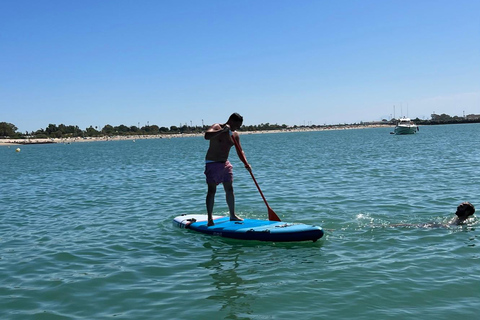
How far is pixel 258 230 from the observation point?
8.04m

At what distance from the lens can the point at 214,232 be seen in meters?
8.59

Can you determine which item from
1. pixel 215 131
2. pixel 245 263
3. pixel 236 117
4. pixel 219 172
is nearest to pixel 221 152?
pixel 219 172

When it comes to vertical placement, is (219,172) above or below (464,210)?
above

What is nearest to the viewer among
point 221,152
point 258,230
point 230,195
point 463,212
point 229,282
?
point 229,282

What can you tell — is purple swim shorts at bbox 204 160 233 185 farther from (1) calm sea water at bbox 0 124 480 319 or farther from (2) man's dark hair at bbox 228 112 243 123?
(1) calm sea water at bbox 0 124 480 319

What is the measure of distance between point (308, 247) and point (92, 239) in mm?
4237

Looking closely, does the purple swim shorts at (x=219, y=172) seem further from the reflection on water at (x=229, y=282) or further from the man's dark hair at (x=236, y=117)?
the reflection on water at (x=229, y=282)

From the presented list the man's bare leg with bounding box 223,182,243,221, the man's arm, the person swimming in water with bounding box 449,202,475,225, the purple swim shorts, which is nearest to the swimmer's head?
the person swimming in water with bounding box 449,202,475,225

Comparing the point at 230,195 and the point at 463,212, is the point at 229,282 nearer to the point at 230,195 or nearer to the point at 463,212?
the point at 230,195

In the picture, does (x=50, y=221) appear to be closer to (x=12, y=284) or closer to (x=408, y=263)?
(x=12, y=284)

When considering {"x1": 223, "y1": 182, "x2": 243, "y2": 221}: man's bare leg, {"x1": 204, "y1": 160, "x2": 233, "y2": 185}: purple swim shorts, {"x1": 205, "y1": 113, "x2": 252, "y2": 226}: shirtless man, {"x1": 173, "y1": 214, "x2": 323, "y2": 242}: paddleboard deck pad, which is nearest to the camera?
{"x1": 173, "y1": 214, "x2": 323, "y2": 242}: paddleboard deck pad

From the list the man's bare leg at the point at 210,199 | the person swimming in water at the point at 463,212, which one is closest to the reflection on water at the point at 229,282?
the man's bare leg at the point at 210,199

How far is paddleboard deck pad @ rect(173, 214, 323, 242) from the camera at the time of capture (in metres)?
7.71

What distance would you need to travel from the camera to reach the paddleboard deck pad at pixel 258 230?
25.3 feet
